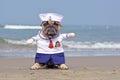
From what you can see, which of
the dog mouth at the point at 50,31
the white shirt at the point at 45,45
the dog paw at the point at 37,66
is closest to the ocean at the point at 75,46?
the dog paw at the point at 37,66

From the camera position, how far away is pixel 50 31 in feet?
34.0

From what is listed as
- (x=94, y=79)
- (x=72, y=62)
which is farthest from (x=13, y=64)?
(x=94, y=79)

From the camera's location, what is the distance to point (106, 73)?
9719 mm

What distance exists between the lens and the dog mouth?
10.4 m

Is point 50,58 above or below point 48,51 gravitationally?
below

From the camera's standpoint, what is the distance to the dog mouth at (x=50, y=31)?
10375 millimetres

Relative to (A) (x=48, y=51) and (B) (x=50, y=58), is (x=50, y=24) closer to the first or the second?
(A) (x=48, y=51)

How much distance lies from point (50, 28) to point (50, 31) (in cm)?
9

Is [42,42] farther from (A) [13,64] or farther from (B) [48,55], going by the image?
(A) [13,64]

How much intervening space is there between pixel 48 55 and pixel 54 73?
87 cm

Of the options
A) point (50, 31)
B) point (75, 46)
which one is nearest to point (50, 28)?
point (50, 31)

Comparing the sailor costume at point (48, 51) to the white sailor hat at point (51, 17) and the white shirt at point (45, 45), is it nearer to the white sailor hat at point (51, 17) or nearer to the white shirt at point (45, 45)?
the white shirt at point (45, 45)

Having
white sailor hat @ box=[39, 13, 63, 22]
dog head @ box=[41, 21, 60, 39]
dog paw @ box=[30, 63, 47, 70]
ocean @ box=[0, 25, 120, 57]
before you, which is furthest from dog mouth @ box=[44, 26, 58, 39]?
ocean @ box=[0, 25, 120, 57]

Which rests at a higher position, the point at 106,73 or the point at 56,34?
the point at 56,34
